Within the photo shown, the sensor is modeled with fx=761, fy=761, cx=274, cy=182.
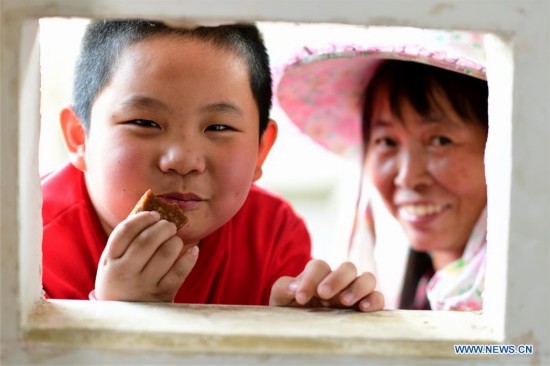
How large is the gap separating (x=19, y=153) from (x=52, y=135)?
3279 millimetres

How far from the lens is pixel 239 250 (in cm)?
152

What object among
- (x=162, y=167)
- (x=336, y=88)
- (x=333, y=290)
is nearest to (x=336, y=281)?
(x=333, y=290)

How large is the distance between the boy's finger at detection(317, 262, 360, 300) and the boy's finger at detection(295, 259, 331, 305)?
13mm

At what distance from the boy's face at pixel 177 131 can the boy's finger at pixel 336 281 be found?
29cm

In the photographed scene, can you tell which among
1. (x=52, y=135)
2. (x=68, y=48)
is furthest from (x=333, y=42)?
(x=52, y=135)

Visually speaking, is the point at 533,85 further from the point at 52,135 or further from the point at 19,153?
the point at 52,135

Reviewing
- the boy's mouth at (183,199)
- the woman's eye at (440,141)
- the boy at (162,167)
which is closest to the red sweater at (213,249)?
the boy at (162,167)

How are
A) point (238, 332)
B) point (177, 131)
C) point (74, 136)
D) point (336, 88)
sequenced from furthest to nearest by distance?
point (336, 88)
point (74, 136)
point (177, 131)
point (238, 332)

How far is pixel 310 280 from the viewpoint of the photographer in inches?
39.4

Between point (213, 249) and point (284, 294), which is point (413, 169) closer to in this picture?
point (213, 249)

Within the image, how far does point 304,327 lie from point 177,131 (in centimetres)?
47

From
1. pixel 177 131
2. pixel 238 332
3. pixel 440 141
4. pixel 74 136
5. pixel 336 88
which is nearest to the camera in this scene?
pixel 238 332

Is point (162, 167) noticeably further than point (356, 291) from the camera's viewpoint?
Yes

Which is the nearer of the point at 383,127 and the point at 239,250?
the point at 239,250
